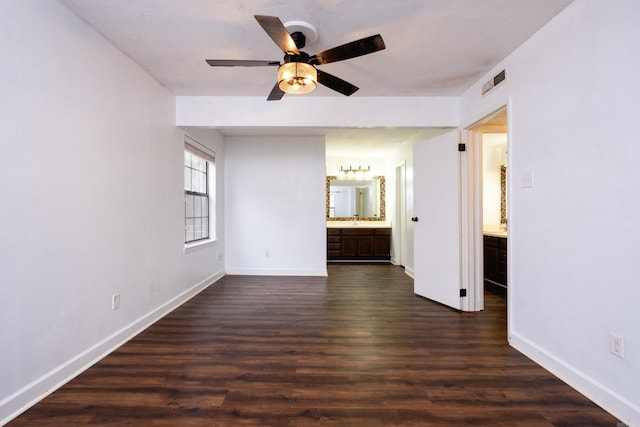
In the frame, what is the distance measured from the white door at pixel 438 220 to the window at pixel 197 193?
9.67 ft

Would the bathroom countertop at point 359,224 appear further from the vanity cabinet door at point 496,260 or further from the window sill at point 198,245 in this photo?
the window sill at point 198,245

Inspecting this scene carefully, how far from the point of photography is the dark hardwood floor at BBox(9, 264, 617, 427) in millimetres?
1519

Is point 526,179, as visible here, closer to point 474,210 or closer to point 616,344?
point 474,210

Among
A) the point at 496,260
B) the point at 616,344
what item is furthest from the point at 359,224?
the point at 616,344

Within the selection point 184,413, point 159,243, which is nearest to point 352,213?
point 159,243

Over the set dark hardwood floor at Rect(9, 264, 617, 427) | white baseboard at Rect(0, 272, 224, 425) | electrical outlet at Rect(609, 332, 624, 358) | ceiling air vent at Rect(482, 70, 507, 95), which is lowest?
dark hardwood floor at Rect(9, 264, 617, 427)

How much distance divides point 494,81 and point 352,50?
63.2 inches

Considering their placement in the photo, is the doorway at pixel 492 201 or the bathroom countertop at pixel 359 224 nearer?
the doorway at pixel 492 201

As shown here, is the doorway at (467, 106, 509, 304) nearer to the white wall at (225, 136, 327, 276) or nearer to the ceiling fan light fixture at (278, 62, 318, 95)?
the ceiling fan light fixture at (278, 62, 318, 95)

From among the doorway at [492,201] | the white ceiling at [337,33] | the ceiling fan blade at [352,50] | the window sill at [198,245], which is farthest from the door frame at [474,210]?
the window sill at [198,245]

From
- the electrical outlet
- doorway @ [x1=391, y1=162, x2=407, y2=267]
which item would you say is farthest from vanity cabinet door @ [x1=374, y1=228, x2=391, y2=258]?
the electrical outlet

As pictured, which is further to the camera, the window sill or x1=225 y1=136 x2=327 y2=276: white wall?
x1=225 y1=136 x2=327 y2=276: white wall

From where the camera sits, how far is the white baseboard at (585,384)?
4.78ft

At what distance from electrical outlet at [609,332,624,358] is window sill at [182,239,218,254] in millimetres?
3681
